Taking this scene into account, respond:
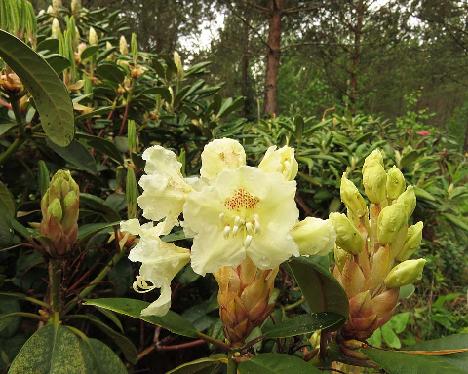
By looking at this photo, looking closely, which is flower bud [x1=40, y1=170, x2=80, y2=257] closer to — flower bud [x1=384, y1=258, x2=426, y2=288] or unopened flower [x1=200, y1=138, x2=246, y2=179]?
unopened flower [x1=200, y1=138, x2=246, y2=179]

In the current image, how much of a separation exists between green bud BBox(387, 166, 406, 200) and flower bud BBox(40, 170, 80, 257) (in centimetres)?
58

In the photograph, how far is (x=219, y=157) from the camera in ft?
2.22

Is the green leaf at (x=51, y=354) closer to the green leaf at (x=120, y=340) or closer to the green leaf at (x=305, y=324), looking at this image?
the green leaf at (x=120, y=340)

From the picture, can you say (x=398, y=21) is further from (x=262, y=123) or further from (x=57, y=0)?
(x=57, y=0)

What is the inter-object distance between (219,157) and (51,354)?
0.46 metres

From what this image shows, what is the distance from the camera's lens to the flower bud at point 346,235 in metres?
0.65

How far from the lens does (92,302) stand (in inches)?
25.8

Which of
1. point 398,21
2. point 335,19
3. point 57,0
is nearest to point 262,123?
point 57,0

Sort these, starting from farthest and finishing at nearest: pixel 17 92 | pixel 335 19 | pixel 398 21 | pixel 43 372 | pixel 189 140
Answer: pixel 398 21, pixel 335 19, pixel 189 140, pixel 17 92, pixel 43 372

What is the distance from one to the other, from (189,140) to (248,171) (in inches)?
47.6

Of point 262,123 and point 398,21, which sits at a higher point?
point 398,21

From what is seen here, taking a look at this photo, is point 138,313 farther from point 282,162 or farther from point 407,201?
point 407,201

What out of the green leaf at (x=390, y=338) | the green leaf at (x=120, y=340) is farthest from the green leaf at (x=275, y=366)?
the green leaf at (x=390, y=338)

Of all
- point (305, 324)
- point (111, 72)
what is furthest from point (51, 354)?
point (111, 72)
